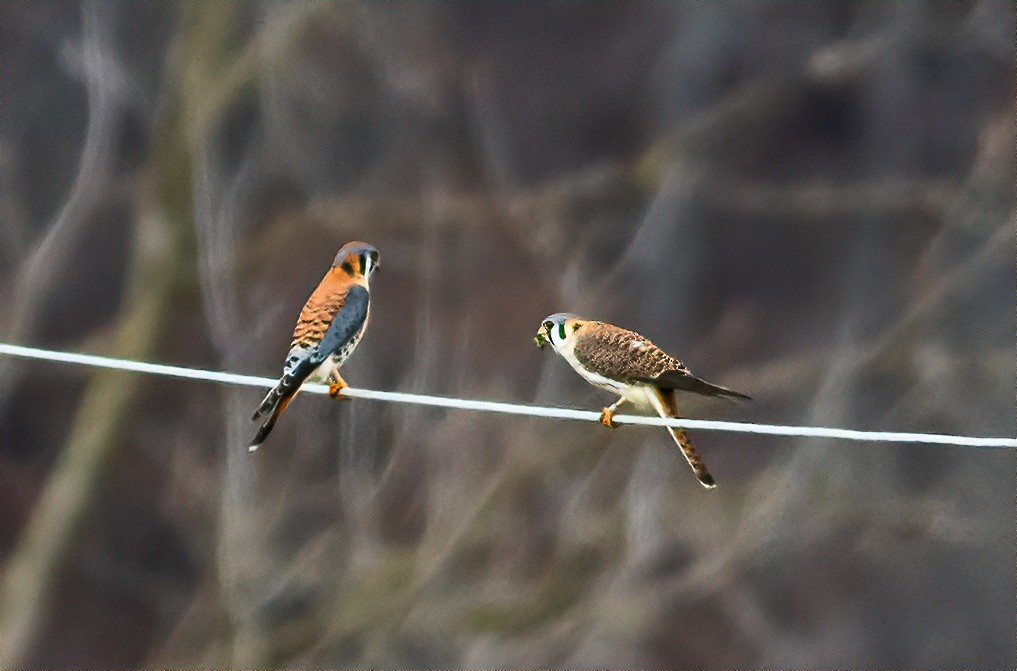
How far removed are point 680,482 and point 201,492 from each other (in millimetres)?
1723

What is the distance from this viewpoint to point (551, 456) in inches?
228

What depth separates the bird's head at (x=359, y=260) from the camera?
3.78 m

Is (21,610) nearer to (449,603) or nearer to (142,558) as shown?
(142,558)

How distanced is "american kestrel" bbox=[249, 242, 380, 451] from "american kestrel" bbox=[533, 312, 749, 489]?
432 mm

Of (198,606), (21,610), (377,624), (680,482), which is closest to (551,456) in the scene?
(680,482)

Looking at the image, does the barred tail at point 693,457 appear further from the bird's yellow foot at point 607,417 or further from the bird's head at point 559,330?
the bird's head at point 559,330

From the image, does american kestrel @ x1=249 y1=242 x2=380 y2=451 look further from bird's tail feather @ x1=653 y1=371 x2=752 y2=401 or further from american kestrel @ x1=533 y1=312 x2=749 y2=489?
bird's tail feather @ x1=653 y1=371 x2=752 y2=401

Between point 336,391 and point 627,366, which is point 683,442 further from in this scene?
point 336,391

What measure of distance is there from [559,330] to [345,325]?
0.52m

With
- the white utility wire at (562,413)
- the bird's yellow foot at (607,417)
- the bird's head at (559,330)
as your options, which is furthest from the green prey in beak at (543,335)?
the white utility wire at (562,413)

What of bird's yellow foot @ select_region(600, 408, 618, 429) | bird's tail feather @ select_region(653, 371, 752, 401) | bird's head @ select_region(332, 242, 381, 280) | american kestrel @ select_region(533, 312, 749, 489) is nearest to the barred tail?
american kestrel @ select_region(533, 312, 749, 489)

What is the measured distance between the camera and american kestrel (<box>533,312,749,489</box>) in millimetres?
3430

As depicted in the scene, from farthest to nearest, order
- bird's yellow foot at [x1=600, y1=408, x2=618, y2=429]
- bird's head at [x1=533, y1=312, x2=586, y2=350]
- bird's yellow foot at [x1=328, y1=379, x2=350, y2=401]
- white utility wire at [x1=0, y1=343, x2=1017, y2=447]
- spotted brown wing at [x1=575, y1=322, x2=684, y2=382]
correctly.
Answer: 1. bird's head at [x1=533, y1=312, x2=586, y2=350]
2. spotted brown wing at [x1=575, y1=322, x2=684, y2=382]
3. bird's yellow foot at [x1=328, y1=379, x2=350, y2=401]
4. bird's yellow foot at [x1=600, y1=408, x2=618, y2=429]
5. white utility wire at [x1=0, y1=343, x2=1017, y2=447]

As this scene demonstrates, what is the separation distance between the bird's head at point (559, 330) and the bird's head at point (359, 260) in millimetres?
409
